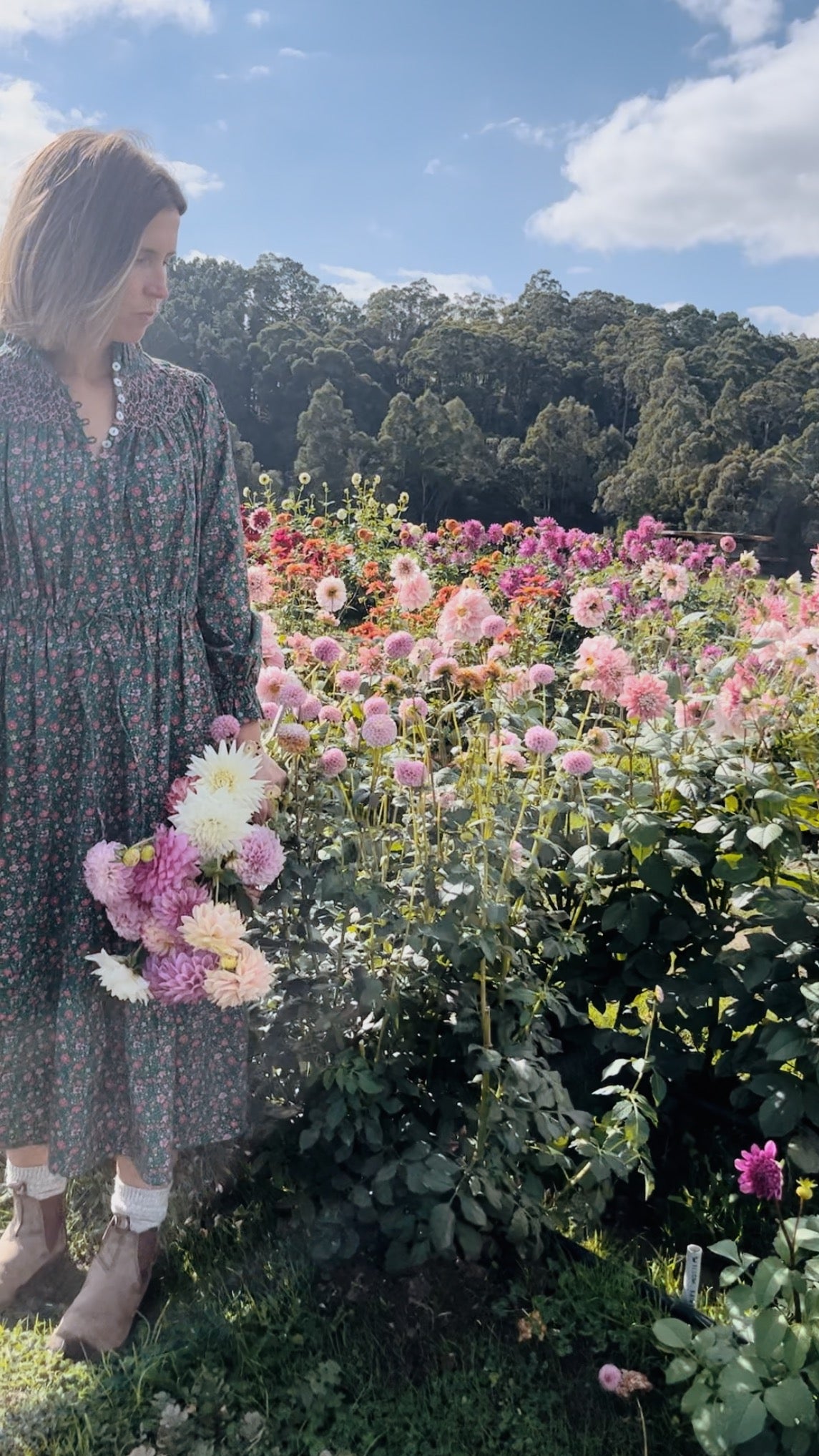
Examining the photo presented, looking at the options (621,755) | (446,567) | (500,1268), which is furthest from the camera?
(446,567)

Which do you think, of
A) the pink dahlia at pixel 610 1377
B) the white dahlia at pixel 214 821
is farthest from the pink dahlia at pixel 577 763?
the pink dahlia at pixel 610 1377

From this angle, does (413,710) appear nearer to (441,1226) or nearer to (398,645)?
(398,645)

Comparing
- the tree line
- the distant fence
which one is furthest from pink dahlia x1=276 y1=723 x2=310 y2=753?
the tree line

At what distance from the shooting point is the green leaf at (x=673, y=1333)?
1021 mm

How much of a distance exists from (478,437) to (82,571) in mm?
13596

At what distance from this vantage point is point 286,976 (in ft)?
4.79

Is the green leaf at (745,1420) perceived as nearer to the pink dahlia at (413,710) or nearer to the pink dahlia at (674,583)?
the pink dahlia at (413,710)

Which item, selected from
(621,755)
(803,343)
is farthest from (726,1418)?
(803,343)

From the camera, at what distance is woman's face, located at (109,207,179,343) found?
1.25 meters

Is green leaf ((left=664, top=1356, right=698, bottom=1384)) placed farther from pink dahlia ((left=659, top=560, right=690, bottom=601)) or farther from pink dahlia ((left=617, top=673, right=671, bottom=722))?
pink dahlia ((left=659, top=560, right=690, bottom=601))

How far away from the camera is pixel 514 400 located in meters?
15.6

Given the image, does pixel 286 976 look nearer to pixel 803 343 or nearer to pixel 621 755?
pixel 621 755

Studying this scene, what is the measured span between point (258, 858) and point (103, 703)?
31 centimetres

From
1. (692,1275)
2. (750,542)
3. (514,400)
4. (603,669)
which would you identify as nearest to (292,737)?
(603,669)
